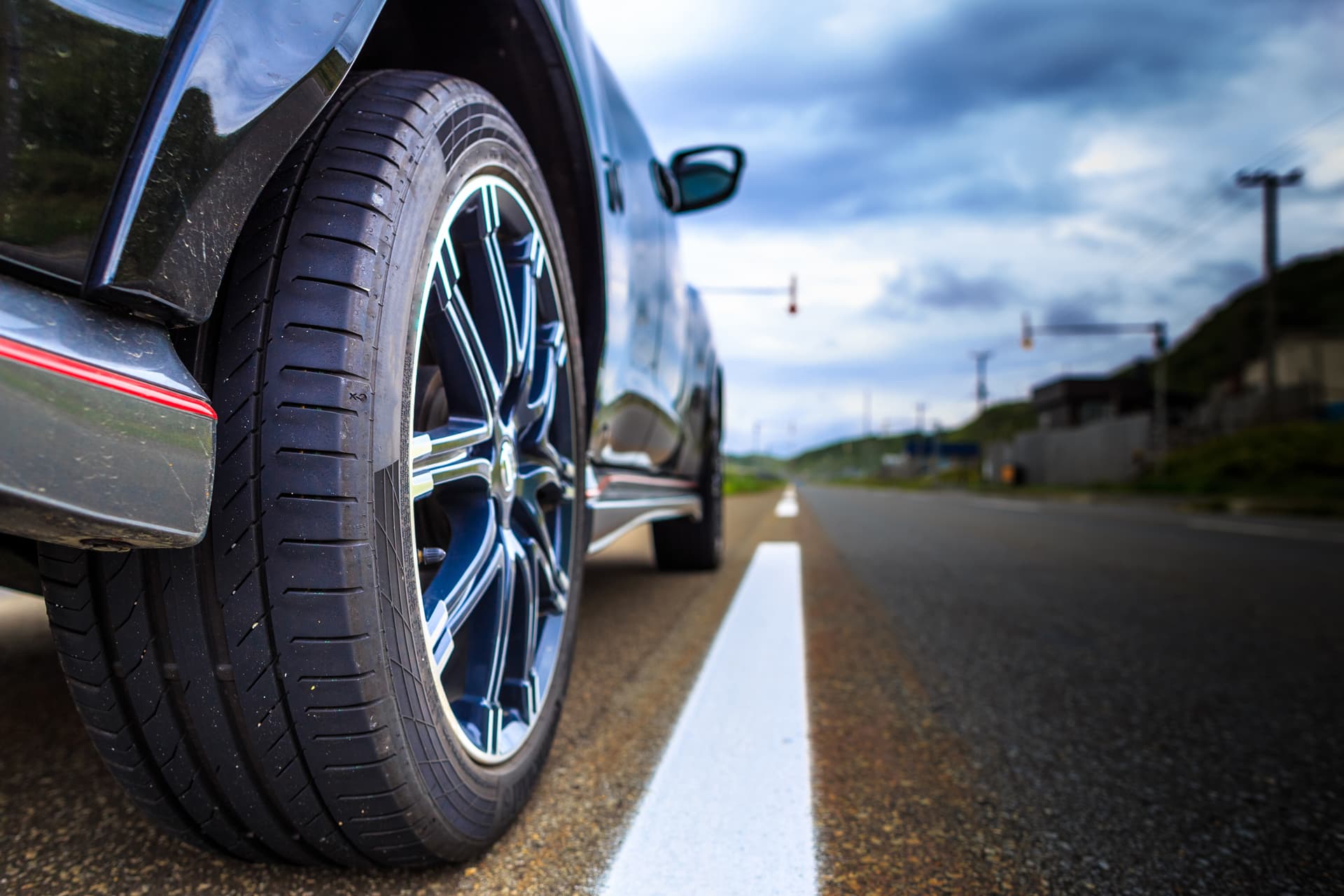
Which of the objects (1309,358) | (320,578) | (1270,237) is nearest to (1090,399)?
(1309,358)

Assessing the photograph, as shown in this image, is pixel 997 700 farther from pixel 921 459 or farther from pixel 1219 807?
pixel 921 459

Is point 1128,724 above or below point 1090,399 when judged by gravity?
below

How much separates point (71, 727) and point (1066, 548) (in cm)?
628

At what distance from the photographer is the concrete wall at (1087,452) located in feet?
125

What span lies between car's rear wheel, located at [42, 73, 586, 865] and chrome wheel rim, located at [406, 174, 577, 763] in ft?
0.04

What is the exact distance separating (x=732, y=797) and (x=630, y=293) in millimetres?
1160

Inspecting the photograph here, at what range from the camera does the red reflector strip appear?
23.8 inches

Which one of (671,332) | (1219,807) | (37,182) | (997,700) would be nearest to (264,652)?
(37,182)

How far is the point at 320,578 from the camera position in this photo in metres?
0.85

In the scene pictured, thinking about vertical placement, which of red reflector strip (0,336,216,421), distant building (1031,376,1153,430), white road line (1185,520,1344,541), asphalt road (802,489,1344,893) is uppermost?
distant building (1031,376,1153,430)

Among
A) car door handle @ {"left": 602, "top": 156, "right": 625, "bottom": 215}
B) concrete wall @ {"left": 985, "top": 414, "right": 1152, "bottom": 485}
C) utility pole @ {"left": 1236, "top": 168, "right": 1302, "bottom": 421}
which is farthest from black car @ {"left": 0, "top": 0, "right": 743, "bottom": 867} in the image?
concrete wall @ {"left": 985, "top": 414, "right": 1152, "bottom": 485}

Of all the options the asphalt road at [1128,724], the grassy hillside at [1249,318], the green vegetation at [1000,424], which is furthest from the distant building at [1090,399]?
the asphalt road at [1128,724]

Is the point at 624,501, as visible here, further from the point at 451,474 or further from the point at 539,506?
the point at 451,474

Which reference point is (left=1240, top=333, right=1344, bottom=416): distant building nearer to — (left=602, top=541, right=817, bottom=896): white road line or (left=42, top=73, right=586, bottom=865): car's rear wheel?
(left=602, top=541, right=817, bottom=896): white road line
